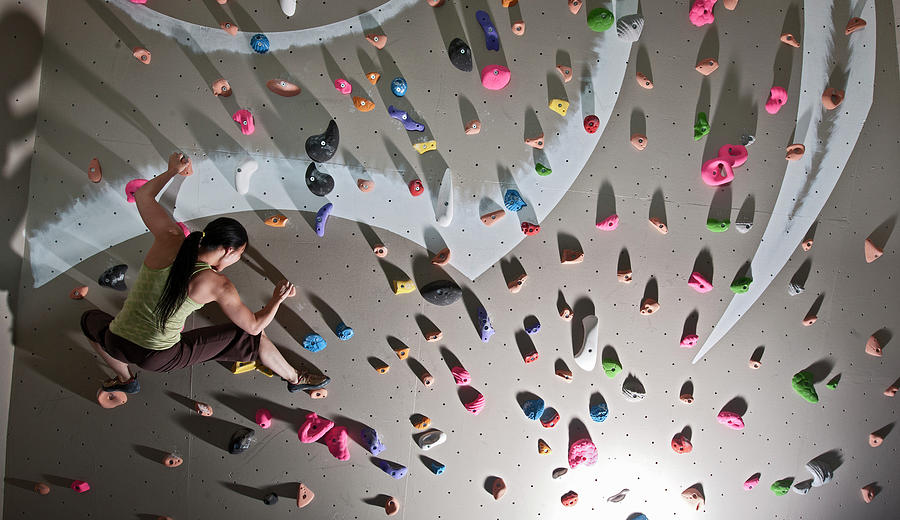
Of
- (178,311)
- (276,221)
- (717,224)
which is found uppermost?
(717,224)

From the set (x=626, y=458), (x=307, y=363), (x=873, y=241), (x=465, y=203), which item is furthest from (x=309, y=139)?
(x=873, y=241)

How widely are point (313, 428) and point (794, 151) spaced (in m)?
2.58

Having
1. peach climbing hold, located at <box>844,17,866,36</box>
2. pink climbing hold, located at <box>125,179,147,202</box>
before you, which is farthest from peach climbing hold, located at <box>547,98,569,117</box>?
pink climbing hold, located at <box>125,179,147,202</box>

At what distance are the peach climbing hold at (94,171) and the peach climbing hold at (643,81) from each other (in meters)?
2.42

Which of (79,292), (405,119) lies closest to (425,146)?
(405,119)

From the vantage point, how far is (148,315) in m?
1.91

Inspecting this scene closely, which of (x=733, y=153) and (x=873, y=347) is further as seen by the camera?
(x=873, y=347)

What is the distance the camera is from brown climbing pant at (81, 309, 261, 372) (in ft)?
→ 6.60

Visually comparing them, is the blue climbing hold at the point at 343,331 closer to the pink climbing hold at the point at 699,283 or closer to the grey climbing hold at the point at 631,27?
the pink climbing hold at the point at 699,283

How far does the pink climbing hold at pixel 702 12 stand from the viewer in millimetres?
2275

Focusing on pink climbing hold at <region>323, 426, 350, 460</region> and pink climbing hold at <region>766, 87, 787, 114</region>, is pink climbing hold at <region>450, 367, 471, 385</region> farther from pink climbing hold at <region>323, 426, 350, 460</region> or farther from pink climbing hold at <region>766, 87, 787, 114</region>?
pink climbing hold at <region>766, 87, 787, 114</region>

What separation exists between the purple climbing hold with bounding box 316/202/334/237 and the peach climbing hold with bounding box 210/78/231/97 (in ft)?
2.13

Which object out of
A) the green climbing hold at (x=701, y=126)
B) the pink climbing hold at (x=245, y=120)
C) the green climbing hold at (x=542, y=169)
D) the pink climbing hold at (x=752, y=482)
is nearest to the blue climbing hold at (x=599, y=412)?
the pink climbing hold at (x=752, y=482)

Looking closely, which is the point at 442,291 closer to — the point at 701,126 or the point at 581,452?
the point at 581,452
